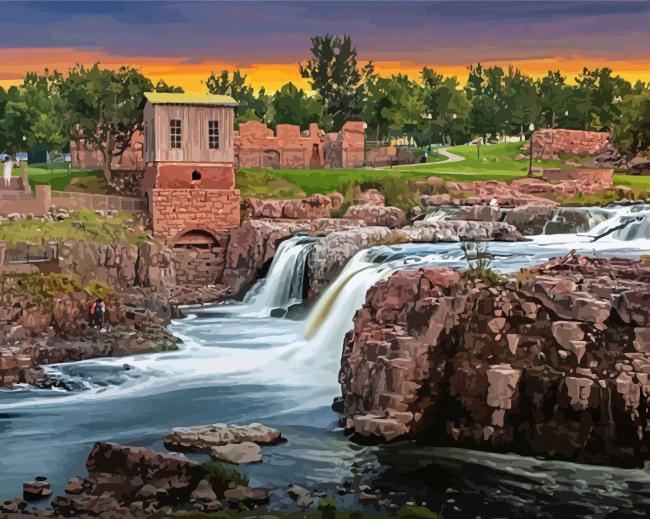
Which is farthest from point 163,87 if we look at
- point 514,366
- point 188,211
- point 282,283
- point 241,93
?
point 514,366

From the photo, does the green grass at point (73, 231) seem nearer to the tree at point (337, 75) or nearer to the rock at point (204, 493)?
the rock at point (204, 493)

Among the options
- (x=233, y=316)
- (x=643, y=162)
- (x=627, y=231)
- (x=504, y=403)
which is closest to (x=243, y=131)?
(x=643, y=162)

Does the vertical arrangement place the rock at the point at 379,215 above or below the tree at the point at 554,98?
below

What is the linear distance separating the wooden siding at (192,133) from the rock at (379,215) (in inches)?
182

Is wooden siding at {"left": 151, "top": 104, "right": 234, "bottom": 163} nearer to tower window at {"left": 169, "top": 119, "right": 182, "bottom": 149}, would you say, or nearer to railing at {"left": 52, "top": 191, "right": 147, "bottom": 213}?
tower window at {"left": 169, "top": 119, "right": 182, "bottom": 149}

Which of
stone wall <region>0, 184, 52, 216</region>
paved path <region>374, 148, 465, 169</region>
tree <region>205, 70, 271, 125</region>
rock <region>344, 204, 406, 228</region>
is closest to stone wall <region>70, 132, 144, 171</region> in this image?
tree <region>205, 70, 271, 125</region>

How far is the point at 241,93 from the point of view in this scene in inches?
2269

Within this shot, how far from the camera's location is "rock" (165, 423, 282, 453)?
41.7 ft

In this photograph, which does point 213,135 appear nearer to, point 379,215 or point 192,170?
point 192,170

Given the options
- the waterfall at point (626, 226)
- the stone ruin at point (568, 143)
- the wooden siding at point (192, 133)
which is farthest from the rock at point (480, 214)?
the stone ruin at point (568, 143)

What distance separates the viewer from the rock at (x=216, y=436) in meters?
12.7

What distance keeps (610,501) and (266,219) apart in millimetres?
21596

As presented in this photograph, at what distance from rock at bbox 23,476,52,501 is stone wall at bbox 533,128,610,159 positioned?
1456 inches

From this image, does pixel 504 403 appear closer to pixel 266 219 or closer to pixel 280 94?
pixel 266 219
